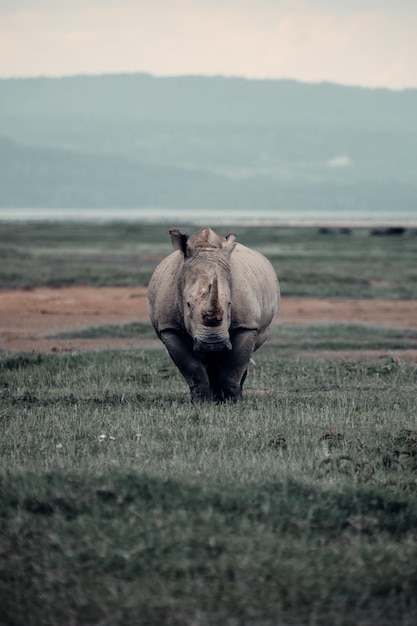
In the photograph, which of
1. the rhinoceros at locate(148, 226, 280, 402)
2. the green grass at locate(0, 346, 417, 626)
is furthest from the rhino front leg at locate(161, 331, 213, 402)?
the green grass at locate(0, 346, 417, 626)

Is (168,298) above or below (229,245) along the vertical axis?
below

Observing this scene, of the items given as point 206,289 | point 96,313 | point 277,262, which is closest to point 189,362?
point 206,289

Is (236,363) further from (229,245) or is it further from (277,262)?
(277,262)

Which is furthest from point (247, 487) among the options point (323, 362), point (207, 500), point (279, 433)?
point (323, 362)

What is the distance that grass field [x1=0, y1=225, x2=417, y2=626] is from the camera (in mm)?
6758

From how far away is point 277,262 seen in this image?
161ft

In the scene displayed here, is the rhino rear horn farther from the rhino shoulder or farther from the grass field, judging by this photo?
the grass field

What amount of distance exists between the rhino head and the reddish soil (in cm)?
790

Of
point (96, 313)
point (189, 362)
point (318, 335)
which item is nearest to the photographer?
point (189, 362)

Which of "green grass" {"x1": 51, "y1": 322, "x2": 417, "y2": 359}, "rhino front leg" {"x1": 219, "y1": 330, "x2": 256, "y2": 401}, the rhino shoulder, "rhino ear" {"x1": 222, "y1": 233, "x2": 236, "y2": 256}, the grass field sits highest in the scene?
"rhino ear" {"x1": 222, "y1": 233, "x2": 236, "y2": 256}

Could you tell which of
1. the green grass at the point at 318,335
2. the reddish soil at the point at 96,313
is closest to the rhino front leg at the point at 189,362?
the reddish soil at the point at 96,313

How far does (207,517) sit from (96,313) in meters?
21.2

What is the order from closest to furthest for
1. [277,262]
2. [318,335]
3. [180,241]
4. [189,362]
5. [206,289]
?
[206,289] → [180,241] → [189,362] → [318,335] → [277,262]

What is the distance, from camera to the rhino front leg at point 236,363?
13.3 m
